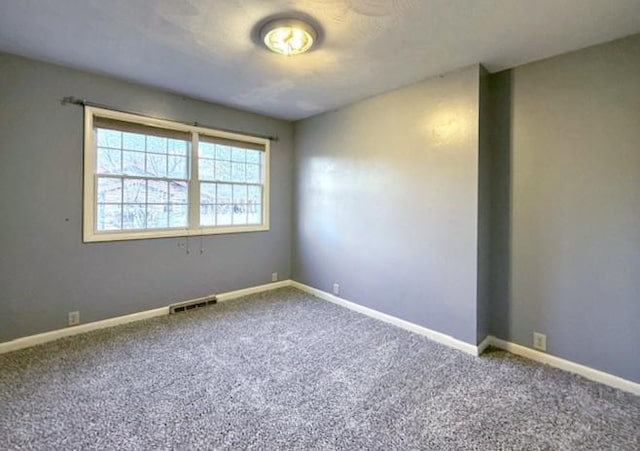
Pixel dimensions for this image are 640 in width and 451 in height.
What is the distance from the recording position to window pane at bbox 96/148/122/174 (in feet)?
10.1

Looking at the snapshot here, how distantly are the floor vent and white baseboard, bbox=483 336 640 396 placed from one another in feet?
9.98

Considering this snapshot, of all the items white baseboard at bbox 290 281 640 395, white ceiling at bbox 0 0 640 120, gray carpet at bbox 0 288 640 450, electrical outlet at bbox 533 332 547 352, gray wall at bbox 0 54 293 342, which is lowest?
gray carpet at bbox 0 288 640 450

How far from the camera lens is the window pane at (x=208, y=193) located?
149 inches

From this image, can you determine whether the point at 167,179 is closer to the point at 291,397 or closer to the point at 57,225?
the point at 57,225

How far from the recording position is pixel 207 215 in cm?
387

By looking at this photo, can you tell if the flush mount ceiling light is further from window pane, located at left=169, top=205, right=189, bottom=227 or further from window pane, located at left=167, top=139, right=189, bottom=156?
window pane, located at left=169, top=205, right=189, bottom=227

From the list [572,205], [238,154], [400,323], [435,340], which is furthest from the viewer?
[238,154]

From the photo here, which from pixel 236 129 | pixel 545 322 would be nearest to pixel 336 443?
pixel 545 322

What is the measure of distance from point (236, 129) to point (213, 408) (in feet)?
10.4

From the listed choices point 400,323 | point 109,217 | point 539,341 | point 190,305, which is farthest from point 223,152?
point 539,341

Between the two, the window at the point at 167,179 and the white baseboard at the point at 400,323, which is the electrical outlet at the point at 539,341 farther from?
the window at the point at 167,179

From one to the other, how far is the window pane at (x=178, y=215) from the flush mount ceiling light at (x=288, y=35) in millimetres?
2108

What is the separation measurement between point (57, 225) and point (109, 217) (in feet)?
1.38

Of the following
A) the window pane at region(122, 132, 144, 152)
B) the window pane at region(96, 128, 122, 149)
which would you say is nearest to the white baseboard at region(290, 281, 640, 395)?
the window pane at region(122, 132, 144, 152)
